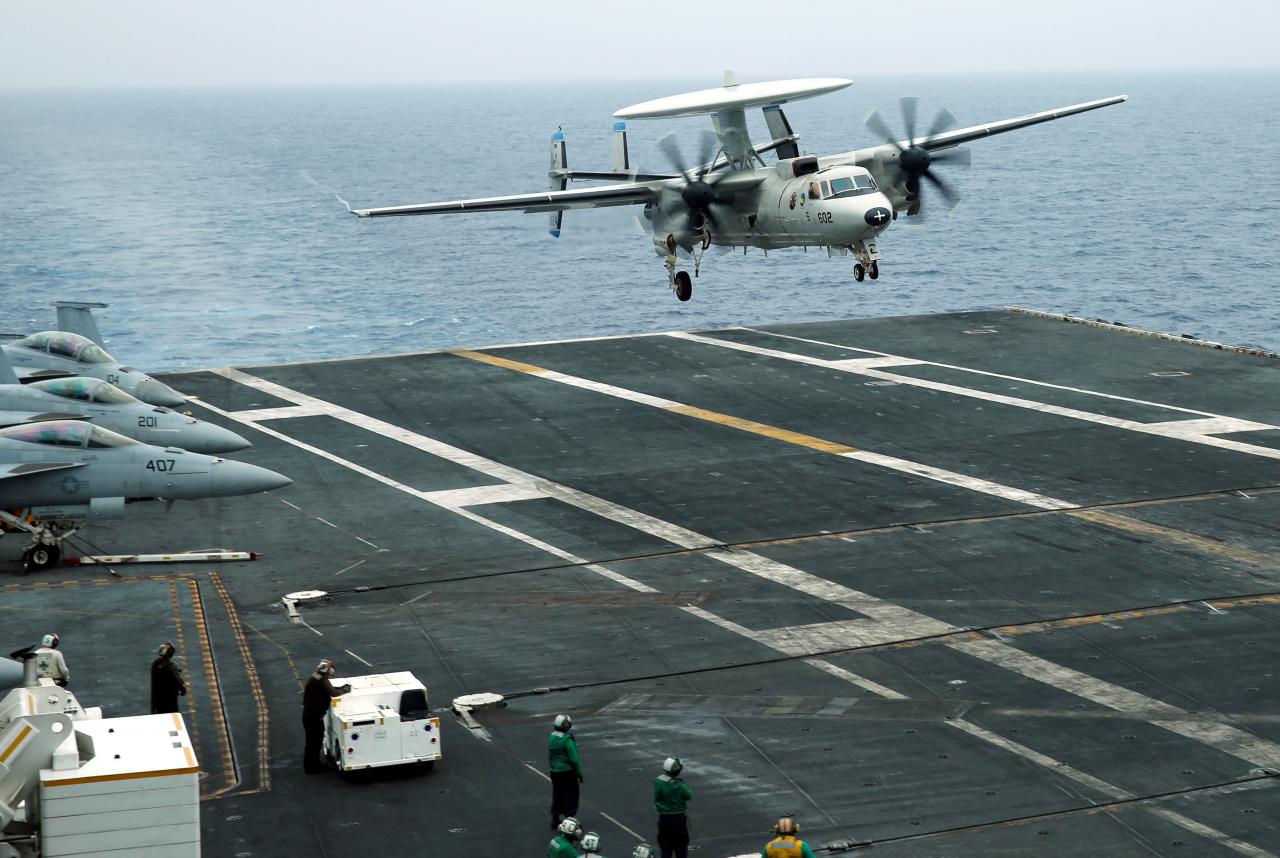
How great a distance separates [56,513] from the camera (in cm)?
3362

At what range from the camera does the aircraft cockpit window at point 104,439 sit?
3338 centimetres

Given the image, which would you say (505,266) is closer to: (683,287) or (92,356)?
(683,287)

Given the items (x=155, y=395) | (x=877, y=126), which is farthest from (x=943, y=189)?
(x=155, y=395)

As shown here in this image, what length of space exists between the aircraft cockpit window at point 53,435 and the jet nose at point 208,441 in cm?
360

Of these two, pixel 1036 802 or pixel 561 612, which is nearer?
pixel 1036 802

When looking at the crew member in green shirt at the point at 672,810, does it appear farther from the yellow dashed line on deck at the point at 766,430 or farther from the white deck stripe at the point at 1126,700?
the yellow dashed line on deck at the point at 766,430

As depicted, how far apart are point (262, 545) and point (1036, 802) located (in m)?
19.8

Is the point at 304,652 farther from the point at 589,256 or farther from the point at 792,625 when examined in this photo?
the point at 589,256

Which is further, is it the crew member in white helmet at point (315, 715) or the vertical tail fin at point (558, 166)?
the vertical tail fin at point (558, 166)

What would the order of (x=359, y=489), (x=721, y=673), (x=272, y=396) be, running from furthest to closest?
(x=272, y=396) < (x=359, y=489) < (x=721, y=673)

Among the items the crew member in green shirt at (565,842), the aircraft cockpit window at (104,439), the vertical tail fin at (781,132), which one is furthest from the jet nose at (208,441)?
the crew member in green shirt at (565,842)

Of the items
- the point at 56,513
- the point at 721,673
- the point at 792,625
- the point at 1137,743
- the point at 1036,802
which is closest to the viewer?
the point at 1036,802

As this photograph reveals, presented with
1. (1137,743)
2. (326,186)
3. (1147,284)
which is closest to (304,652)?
(1137,743)

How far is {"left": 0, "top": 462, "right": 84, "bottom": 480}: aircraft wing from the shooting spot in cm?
3269
